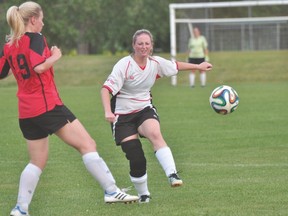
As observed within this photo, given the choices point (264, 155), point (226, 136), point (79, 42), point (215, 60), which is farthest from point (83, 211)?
point (79, 42)

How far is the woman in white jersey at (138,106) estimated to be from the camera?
874 cm

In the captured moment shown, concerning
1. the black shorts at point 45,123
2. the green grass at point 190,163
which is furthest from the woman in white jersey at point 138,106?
the black shorts at point 45,123

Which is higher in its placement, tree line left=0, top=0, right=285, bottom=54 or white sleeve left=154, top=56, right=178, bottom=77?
white sleeve left=154, top=56, right=178, bottom=77

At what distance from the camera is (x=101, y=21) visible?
47781 mm

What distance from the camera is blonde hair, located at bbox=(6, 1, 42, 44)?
764 centimetres

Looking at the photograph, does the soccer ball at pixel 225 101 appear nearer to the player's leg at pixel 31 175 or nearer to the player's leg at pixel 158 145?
the player's leg at pixel 158 145

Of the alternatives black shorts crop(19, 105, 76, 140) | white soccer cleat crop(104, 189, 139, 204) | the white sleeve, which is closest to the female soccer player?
black shorts crop(19, 105, 76, 140)

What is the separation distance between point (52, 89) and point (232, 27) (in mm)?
39140

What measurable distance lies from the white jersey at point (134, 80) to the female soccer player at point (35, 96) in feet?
3.44

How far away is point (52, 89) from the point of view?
780 cm

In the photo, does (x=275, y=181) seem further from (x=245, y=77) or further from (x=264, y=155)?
(x=245, y=77)

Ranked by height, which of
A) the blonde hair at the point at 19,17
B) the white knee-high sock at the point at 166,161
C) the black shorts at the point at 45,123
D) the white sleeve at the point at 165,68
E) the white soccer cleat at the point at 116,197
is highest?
the blonde hair at the point at 19,17

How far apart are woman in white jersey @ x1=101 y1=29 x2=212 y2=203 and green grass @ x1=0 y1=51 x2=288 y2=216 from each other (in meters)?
0.37

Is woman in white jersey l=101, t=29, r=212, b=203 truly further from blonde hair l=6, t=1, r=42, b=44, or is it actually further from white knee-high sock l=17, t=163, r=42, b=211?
blonde hair l=6, t=1, r=42, b=44
